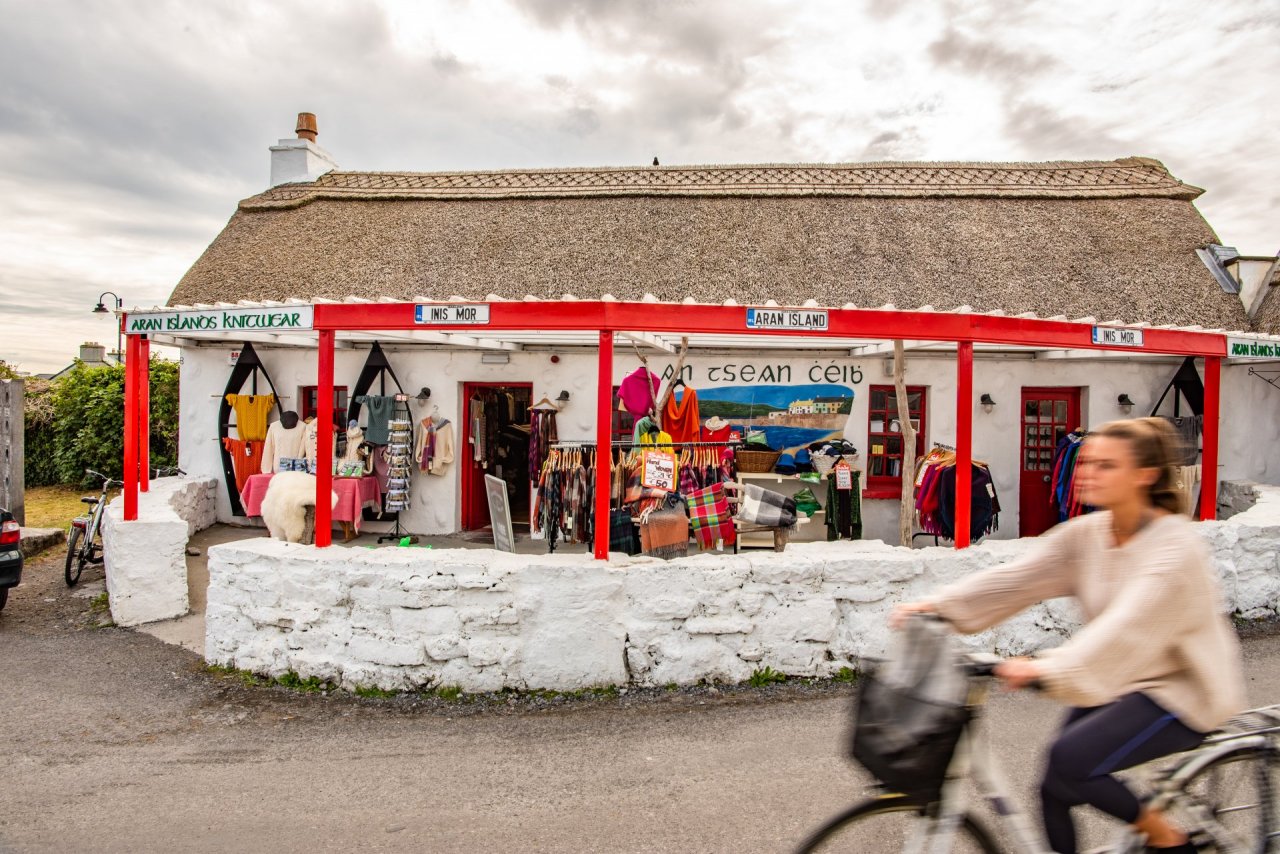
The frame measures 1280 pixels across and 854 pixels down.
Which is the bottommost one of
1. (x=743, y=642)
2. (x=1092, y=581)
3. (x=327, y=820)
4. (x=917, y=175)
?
(x=327, y=820)

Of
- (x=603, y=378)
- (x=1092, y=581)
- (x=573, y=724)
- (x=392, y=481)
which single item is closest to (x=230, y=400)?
(x=392, y=481)

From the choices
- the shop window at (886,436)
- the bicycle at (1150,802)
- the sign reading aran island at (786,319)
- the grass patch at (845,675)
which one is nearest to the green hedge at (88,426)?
the shop window at (886,436)

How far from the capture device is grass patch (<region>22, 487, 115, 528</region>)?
11.9 metres

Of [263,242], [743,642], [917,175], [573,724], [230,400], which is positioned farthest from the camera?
[917,175]

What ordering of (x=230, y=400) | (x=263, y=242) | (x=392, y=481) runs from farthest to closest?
(x=263, y=242) < (x=230, y=400) < (x=392, y=481)

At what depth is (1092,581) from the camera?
244 centimetres

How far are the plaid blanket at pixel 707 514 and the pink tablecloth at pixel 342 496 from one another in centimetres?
455

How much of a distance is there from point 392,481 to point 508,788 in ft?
20.5

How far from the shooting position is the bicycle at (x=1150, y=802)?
7.29ft

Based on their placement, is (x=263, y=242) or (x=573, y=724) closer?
(x=573, y=724)

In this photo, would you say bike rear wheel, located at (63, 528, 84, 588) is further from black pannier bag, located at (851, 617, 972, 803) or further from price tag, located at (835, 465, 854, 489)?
black pannier bag, located at (851, 617, 972, 803)

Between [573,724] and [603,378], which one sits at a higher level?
[603,378]

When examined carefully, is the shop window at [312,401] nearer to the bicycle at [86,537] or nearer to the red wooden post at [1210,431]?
the bicycle at [86,537]

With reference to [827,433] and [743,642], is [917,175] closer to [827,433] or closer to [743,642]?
[827,433]
